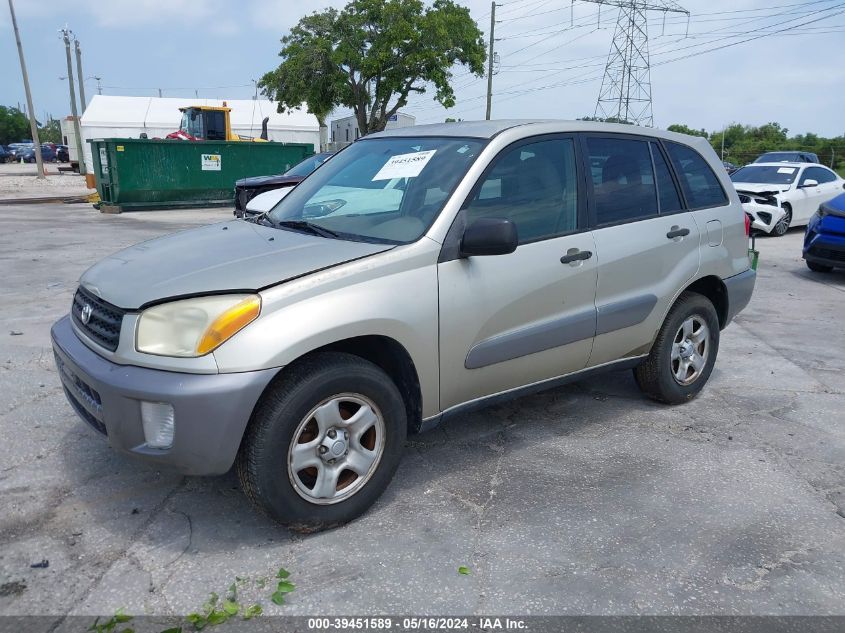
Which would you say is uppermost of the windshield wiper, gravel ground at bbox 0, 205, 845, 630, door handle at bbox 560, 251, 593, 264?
the windshield wiper

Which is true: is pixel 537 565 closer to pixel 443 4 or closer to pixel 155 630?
pixel 155 630

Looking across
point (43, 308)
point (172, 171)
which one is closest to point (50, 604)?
point (43, 308)

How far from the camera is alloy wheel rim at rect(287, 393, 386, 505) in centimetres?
290

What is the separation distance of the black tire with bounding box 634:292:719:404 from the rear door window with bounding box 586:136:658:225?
2.18 feet

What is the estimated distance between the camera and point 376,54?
2945 cm

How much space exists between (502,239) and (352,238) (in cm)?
72

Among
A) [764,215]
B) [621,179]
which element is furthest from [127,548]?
[764,215]

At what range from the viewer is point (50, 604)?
8.34 feet

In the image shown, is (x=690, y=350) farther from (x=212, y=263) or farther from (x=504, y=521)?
(x=212, y=263)

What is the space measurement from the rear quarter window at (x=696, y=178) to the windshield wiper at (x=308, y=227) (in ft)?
7.87

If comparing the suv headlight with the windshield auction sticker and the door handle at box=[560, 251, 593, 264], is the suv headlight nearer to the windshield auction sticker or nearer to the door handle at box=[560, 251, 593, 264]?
the windshield auction sticker

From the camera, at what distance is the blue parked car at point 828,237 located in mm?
9289

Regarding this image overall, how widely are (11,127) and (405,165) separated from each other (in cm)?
9552

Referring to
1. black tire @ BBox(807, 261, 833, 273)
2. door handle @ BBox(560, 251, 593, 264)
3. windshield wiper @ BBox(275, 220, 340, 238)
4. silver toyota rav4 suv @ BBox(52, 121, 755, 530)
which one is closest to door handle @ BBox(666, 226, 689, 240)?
silver toyota rav4 suv @ BBox(52, 121, 755, 530)
